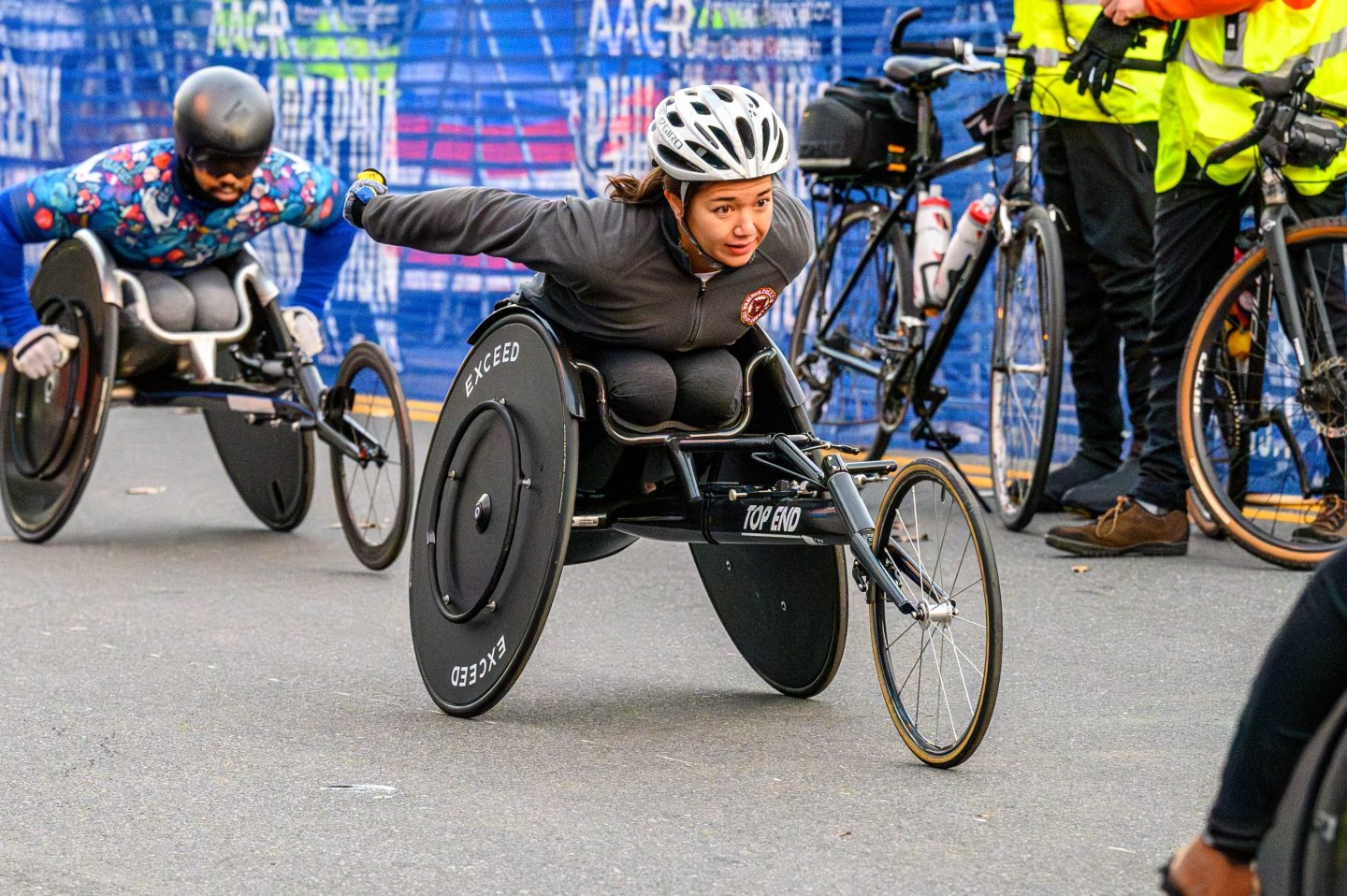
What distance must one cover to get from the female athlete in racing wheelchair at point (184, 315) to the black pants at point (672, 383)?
1961 millimetres

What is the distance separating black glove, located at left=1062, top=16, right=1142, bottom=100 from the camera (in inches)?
264

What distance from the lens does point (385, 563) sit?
6.74 meters

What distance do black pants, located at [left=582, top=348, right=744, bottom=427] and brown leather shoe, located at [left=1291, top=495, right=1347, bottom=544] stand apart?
261 cm

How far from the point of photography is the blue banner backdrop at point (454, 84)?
389 inches

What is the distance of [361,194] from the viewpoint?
4926mm

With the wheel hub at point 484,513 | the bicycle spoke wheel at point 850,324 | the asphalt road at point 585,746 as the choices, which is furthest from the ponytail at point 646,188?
the bicycle spoke wheel at point 850,324

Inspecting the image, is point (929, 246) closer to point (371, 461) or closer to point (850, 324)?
point (850, 324)

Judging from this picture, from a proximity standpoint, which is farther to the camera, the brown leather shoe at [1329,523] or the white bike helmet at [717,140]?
the brown leather shoe at [1329,523]

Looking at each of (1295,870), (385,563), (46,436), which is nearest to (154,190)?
(46,436)

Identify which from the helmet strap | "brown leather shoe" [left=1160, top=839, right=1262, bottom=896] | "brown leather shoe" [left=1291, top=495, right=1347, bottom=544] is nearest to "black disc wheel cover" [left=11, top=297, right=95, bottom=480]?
the helmet strap

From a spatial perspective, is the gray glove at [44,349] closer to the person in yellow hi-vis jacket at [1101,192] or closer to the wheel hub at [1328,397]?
the person in yellow hi-vis jacket at [1101,192]

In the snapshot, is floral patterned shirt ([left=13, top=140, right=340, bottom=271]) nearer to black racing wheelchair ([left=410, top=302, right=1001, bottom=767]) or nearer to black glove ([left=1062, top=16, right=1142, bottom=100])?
black racing wheelchair ([left=410, top=302, right=1001, bottom=767])

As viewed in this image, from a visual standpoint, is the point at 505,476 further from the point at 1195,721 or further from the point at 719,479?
the point at 1195,721

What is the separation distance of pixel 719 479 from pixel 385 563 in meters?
2.01
